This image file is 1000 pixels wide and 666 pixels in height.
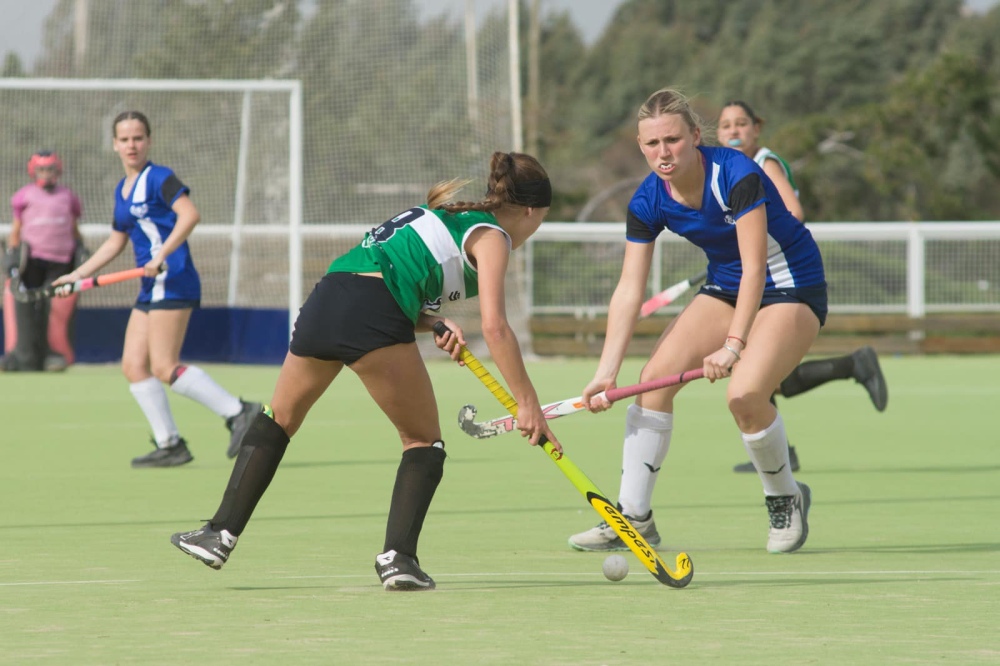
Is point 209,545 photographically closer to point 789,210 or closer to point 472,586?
point 472,586

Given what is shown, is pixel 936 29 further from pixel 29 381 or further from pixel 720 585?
pixel 720 585

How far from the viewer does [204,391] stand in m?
8.18

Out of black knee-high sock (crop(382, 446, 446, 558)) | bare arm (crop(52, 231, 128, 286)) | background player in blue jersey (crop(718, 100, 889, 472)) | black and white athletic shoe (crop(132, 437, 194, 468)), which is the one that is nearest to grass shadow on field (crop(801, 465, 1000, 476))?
background player in blue jersey (crop(718, 100, 889, 472))

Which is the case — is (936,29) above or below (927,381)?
above

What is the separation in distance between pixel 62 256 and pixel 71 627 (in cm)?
1137

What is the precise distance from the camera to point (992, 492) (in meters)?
7.09

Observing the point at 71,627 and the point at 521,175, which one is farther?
the point at 521,175

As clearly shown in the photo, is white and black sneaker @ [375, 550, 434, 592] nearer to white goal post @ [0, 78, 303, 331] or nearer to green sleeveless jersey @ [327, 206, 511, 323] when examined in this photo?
green sleeveless jersey @ [327, 206, 511, 323]

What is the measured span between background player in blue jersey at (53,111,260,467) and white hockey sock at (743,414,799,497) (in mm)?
3424

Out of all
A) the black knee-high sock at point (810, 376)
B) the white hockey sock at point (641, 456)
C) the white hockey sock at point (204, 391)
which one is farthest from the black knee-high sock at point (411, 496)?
the black knee-high sock at point (810, 376)

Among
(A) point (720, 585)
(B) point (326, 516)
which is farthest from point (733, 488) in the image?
(A) point (720, 585)

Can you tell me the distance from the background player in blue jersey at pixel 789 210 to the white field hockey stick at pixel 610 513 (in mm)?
2058

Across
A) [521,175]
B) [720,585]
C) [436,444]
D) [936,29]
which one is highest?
[936,29]

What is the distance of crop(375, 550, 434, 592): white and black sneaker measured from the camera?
14.7 ft
